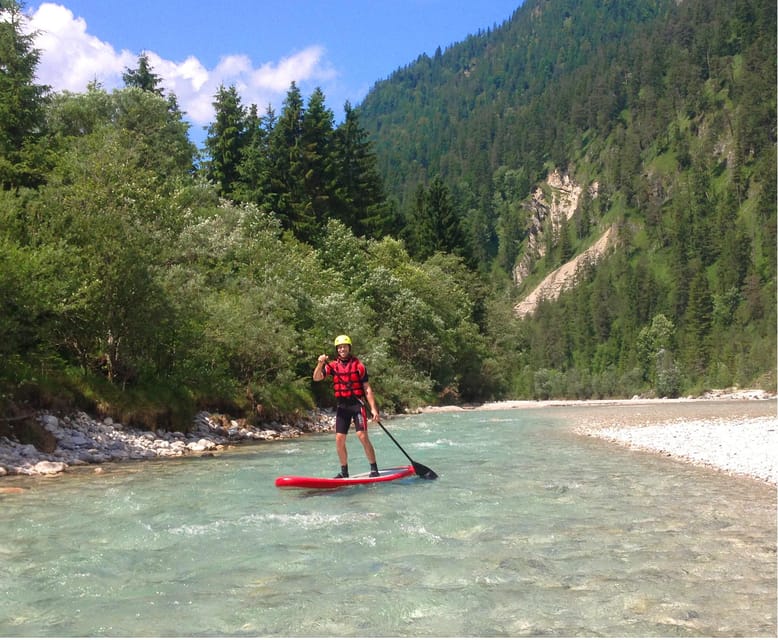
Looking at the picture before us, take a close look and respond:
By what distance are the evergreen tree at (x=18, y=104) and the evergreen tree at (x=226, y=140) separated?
22161 mm

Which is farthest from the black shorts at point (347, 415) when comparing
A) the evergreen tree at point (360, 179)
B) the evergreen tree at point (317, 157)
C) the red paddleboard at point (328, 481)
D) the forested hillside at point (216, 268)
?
the evergreen tree at point (360, 179)

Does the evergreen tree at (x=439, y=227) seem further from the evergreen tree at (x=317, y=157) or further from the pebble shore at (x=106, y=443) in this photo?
the pebble shore at (x=106, y=443)

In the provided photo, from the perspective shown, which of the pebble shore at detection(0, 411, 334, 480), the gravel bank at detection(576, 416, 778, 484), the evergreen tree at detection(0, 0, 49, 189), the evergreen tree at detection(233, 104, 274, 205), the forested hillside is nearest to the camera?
the gravel bank at detection(576, 416, 778, 484)

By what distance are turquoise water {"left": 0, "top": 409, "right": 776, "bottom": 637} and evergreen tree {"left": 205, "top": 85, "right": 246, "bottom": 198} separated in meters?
48.9

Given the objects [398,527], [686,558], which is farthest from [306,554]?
[686,558]

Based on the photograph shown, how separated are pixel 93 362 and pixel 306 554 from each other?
17.1 metres

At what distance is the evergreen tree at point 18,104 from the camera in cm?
3225

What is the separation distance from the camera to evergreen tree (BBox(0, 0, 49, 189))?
106 feet

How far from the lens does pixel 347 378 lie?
1403 centimetres

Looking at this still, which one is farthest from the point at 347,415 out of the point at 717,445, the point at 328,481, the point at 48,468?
the point at 717,445

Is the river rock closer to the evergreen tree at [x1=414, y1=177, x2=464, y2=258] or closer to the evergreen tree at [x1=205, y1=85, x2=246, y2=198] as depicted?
the evergreen tree at [x1=205, y1=85, x2=246, y2=198]

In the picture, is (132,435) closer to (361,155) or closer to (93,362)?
(93,362)

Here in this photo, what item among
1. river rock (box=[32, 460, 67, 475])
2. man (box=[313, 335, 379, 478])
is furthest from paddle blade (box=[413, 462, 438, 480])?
river rock (box=[32, 460, 67, 475])

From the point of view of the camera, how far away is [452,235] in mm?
78125
